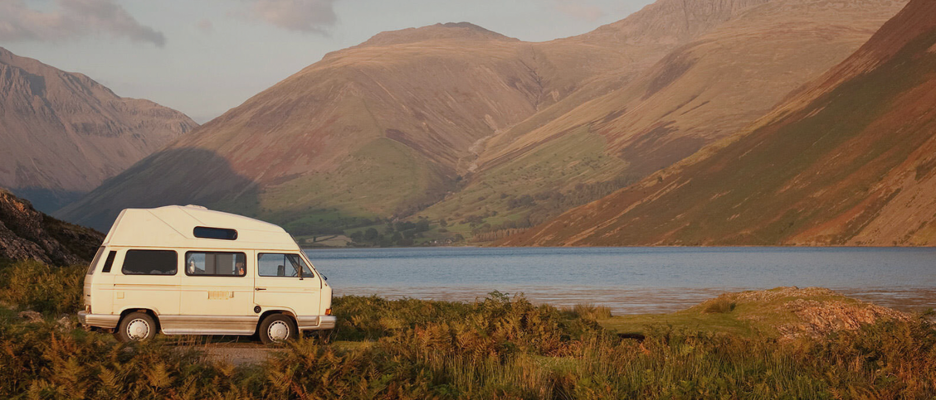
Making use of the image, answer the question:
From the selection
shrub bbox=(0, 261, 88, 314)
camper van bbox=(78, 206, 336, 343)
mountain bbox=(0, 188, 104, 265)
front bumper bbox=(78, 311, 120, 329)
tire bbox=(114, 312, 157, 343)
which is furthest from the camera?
mountain bbox=(0, 188, 104, 265)

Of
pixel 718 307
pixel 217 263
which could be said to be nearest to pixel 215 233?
pixel 217 263

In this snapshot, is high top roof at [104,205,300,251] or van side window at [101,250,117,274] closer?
van side window at [101,250,117,274]

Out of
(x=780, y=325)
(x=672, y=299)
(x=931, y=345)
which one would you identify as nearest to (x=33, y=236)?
(x=780, y=325)

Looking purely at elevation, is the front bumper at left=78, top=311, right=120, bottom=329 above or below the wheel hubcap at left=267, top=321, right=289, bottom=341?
above

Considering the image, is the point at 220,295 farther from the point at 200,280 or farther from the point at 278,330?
the point at 278,330

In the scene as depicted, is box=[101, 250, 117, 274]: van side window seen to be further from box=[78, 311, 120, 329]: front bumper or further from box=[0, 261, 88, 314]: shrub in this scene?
box=[0, 261, 88, 314]: shrub

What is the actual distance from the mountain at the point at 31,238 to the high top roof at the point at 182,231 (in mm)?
17474

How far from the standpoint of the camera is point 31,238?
1539 inches

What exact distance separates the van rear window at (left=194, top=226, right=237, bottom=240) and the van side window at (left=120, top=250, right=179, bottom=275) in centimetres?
79

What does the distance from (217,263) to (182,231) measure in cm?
121

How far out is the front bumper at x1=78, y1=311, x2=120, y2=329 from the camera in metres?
20.2

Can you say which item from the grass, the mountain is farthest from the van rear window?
the mountain

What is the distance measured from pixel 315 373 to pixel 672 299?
53471 millimetres

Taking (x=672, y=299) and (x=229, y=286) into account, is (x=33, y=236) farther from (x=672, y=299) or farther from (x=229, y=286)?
(x=672, y=299)
